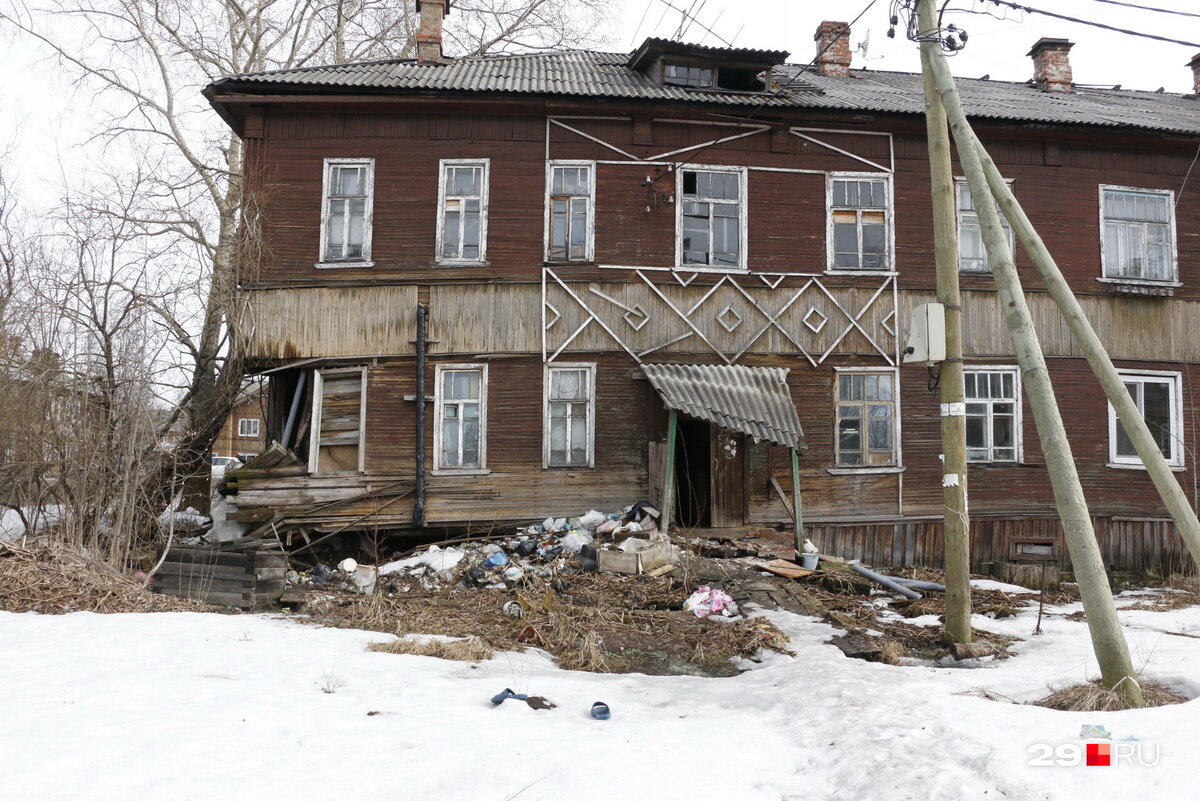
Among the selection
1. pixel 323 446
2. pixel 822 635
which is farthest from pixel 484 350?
pixel 822 635

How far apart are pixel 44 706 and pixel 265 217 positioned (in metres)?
8.62

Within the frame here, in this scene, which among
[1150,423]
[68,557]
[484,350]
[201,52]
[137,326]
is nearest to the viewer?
[68,557]

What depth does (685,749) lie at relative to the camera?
4535 mm

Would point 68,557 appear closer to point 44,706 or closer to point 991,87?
point 44,706

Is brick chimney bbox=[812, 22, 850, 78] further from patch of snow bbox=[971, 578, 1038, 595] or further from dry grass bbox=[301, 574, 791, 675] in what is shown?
dry grass bbox=[301, 574, 791, 675]

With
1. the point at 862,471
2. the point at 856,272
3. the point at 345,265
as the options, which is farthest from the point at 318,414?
the point at 856,272

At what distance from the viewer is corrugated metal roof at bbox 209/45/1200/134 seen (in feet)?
39.2

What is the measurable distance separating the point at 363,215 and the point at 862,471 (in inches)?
350

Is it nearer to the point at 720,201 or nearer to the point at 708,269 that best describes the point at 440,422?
the point at 708,269

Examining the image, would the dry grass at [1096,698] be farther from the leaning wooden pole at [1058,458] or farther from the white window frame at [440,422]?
the white window frame at [440,422]

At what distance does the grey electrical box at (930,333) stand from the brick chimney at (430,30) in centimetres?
1099

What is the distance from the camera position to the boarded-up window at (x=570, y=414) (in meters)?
12.0

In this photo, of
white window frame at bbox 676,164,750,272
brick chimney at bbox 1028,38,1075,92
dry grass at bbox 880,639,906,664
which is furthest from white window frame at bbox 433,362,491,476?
brick chimney at bbox 1028,38,1075,92

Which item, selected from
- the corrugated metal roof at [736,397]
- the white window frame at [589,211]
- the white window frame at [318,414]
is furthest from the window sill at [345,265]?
the corrugated metal roof at [736,397]
